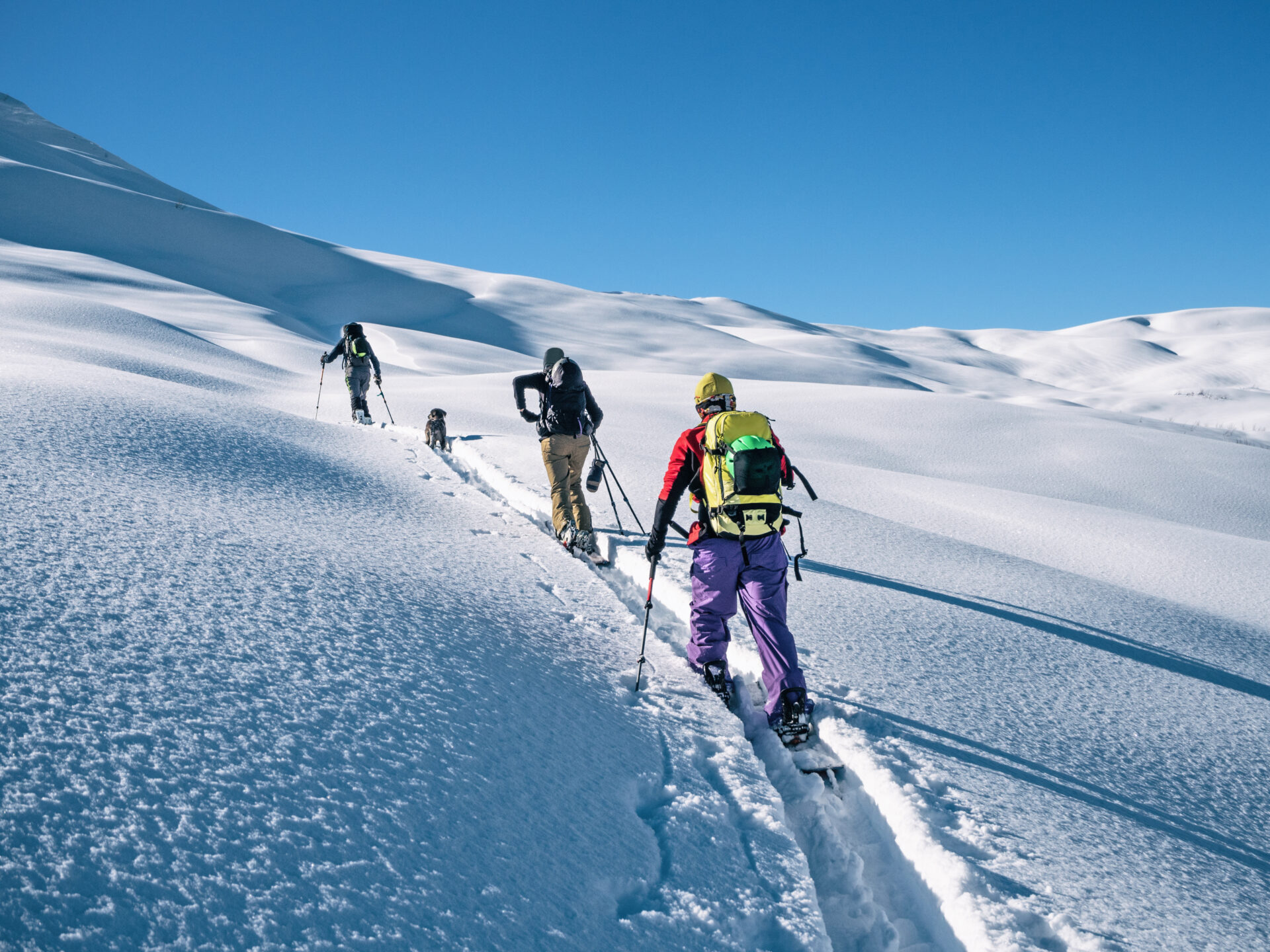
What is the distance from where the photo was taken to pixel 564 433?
6.30m

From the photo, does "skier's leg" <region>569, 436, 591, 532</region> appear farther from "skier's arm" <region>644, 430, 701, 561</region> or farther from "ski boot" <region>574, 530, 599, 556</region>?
"skier's arm" <region>644, 430, 701, 561</region>

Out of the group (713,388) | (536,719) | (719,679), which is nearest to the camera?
(536,719)

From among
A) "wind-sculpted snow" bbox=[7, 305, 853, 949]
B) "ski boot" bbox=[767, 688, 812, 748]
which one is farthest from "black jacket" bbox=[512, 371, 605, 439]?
"ski boot" bbox=[767, 688, 812, 748]

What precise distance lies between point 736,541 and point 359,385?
930 cm

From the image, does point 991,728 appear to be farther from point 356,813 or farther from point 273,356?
point 273,356

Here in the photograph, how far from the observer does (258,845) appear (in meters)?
1.93

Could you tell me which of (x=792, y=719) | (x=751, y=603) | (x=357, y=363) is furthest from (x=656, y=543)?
(x=357, y=363)

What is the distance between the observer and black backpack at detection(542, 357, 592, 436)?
623 cm

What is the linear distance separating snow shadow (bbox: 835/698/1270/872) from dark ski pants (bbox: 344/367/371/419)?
9722mm

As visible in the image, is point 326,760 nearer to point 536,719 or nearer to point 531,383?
point 536,719

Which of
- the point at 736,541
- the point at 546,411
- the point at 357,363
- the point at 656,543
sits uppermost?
the point at 357,363

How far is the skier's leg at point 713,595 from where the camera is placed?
379 cm

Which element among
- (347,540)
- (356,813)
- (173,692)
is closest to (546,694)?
(356,813)

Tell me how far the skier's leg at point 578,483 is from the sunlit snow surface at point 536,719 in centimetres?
42
